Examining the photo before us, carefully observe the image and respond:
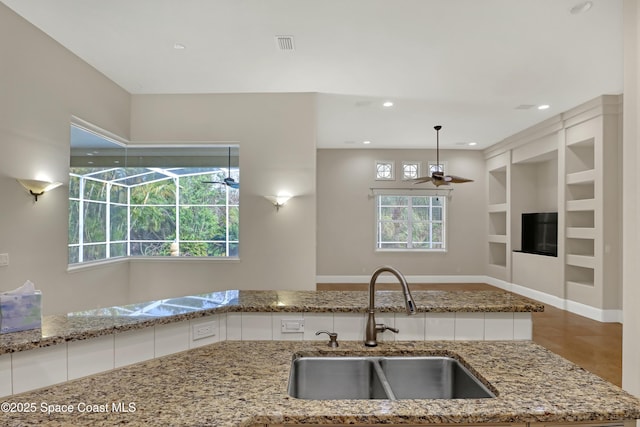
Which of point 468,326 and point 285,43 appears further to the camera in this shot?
point 285,43

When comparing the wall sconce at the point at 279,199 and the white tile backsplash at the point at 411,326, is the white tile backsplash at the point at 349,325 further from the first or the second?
the wall sconce at the point at 279,199

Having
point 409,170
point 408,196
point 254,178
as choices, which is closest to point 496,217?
point 408,196

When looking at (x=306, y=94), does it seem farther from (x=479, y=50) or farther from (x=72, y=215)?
(x=72, y=215)

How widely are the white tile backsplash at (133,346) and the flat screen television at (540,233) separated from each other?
699 centimetres

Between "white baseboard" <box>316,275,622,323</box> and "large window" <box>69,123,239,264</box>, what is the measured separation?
3.94 m

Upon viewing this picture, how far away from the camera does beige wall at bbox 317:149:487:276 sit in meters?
8.70

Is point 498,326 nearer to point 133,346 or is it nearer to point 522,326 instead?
point 522,326

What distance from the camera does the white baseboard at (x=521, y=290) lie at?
525 cm

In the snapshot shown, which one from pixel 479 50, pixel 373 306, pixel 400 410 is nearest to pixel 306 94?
pixel 479 50

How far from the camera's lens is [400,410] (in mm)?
1022

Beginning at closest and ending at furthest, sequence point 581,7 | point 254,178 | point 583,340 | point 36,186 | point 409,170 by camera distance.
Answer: point 581,7 < point 36,186 < point 583,340 < point 254,178 < point 409,170

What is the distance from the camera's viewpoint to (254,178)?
198 inches

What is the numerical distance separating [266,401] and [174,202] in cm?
475

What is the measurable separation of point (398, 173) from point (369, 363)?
7642 mm
